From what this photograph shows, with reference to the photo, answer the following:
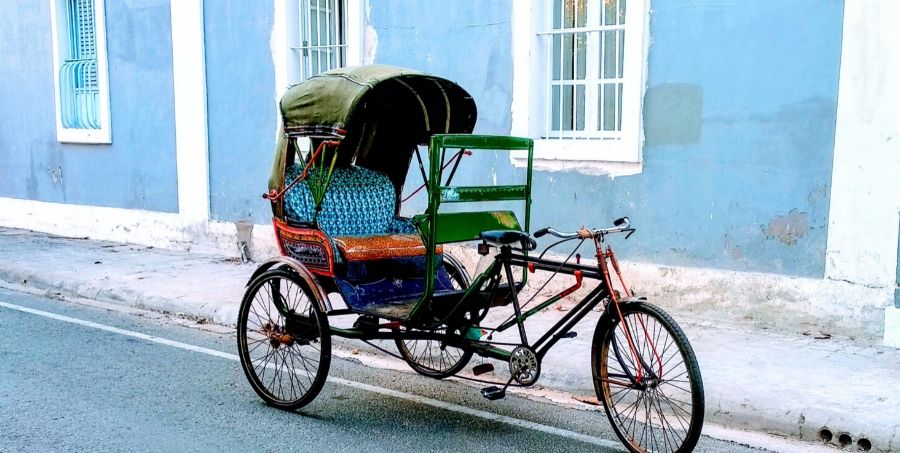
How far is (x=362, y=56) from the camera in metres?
9.77

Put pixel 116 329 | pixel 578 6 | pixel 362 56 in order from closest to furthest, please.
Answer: pixel 116 329, pixel 578 6, pixel 362 56

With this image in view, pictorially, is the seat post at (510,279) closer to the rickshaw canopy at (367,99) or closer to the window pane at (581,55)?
the rickshaw canopy at (367,99)

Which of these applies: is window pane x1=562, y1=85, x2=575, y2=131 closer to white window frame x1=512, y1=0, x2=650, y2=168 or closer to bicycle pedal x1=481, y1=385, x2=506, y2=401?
white window frame x1=512, y1=0, x2=650, y2=168

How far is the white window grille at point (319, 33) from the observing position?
10438mm

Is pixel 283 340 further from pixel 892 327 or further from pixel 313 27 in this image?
pixel 313 27

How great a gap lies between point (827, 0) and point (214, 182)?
769 cm

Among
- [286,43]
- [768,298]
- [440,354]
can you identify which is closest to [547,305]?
[440,354]

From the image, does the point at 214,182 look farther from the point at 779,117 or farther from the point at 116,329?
the point at 779,117

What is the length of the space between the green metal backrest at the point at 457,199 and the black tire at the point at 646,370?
1.01 metres

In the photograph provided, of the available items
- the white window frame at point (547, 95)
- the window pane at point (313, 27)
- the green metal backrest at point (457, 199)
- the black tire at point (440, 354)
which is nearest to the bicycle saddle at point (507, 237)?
the green metal backrest at point (457, 199)

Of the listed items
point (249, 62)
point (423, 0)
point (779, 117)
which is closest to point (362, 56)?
point (423, 0)

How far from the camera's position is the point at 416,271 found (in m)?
5.84

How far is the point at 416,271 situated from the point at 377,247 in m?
0.35

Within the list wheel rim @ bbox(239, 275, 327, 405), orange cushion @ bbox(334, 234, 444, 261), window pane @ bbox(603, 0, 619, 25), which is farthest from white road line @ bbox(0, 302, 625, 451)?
window pane @ bbox(603, 0, 619, 25)
